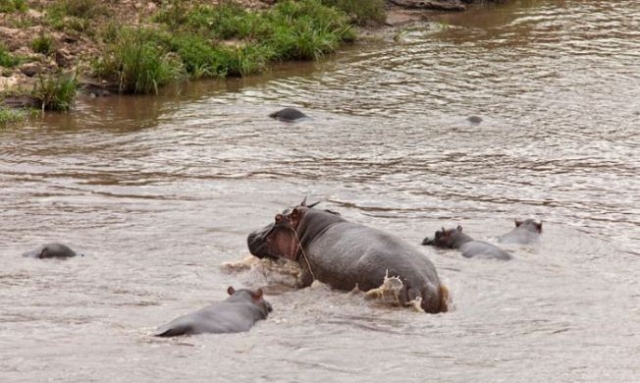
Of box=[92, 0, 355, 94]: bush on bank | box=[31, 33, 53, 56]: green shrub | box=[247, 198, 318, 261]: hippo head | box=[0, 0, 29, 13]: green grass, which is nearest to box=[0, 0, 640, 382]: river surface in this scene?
box=[247, 198, 318, 261]: hippo head

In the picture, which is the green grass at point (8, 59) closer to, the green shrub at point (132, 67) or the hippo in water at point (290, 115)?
the green shrub at point (132, 67)

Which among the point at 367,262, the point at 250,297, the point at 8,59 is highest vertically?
the point at 367,262

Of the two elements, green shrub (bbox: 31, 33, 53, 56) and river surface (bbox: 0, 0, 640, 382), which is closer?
river surface (bbox: 0, 0, 640, 382)

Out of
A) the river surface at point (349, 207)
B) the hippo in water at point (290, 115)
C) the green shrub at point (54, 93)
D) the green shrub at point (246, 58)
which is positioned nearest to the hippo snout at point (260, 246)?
the river surface at point (349, 207)

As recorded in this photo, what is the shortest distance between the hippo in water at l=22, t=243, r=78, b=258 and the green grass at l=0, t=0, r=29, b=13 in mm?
10771

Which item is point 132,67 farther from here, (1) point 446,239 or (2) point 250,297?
(2) point 250,297

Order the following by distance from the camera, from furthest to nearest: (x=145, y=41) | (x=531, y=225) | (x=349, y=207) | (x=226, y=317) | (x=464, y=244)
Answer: (x=145, y=41), (x=349, y=207), (x=531, y=225), (x=464, y=244), (x=226, y=317)

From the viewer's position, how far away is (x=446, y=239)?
9.69 m

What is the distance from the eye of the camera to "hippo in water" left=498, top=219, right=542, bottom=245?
9898 millimetres

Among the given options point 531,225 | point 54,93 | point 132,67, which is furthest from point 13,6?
point 531,225

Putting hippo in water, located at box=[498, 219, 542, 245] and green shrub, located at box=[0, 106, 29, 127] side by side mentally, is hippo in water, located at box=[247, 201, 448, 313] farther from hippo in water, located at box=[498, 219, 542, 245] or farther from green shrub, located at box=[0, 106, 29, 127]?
green shrub, located at box=[0, 106, 29, 127]

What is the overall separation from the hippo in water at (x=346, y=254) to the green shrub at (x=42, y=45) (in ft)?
31.0

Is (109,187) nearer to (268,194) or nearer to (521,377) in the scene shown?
(268,194)

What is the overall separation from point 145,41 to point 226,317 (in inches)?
458
